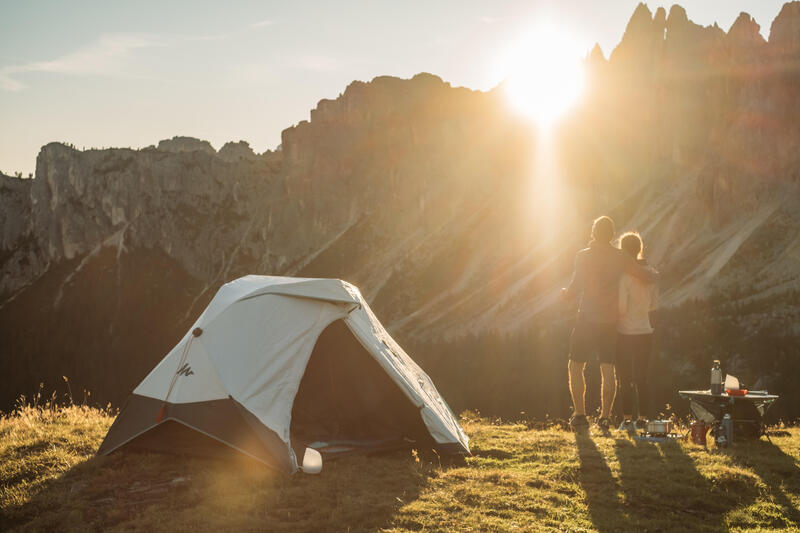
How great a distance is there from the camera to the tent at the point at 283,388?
9469 millimetres

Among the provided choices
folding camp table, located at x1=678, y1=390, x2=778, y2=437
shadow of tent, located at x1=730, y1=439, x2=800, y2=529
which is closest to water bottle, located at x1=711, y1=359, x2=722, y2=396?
folding camp table, located at x1=678, y1=390, x2=778, y2=437

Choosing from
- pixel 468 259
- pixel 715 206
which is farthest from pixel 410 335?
pixel 715 206

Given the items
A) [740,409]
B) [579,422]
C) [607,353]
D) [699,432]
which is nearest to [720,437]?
[699,432]

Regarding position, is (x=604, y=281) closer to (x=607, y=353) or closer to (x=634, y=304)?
(x=634, y=304)

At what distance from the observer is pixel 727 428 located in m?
9.95

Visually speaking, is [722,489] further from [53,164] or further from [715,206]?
[53,164]

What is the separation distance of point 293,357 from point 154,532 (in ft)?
12.2

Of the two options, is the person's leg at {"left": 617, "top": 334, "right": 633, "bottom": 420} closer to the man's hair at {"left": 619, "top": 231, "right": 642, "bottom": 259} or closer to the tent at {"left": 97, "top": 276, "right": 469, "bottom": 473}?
the man's hair at {"left": 619, "top": 231, "right": 642, "bottom": 259}

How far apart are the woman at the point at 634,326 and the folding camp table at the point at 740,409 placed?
86cm

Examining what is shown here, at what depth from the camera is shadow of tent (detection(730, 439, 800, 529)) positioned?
7.28 metres

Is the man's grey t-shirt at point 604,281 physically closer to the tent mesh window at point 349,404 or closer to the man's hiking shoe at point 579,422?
the man's hiking shoe at point 579,422

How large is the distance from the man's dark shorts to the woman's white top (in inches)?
10.6

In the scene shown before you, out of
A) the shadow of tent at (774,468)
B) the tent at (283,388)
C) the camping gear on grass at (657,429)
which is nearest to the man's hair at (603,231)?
the camping gear on grass at (657,429)

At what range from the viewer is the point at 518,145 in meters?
105
